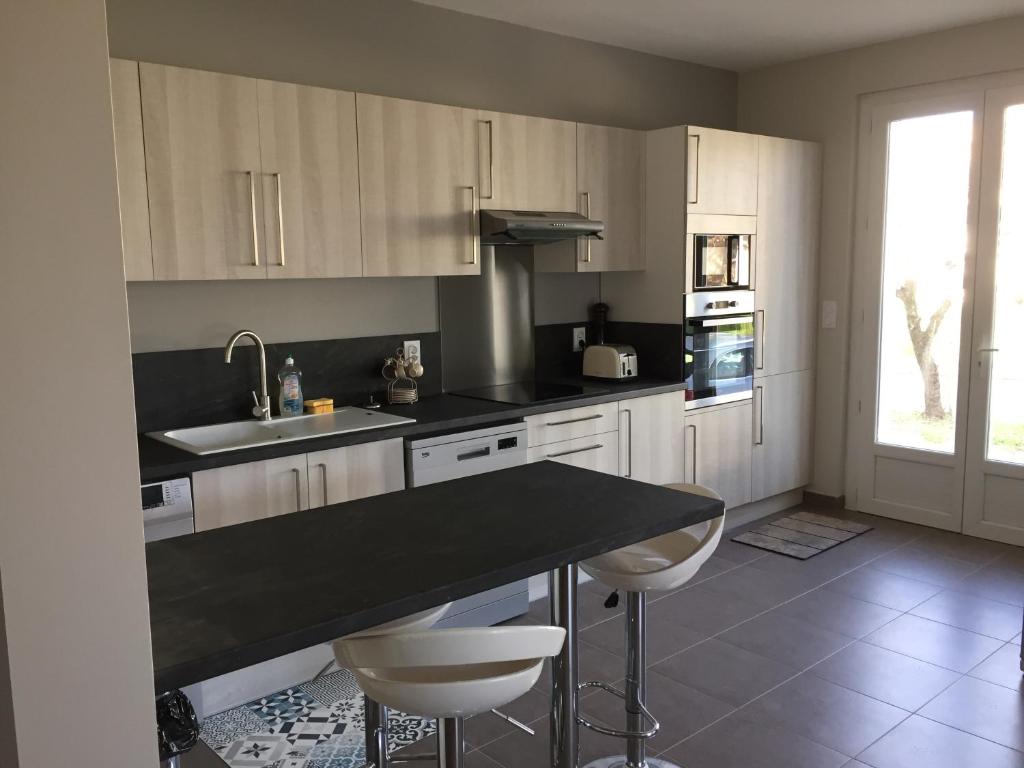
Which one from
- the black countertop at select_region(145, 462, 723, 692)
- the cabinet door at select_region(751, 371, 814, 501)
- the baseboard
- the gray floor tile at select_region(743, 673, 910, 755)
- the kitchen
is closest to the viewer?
the black countertop at select_region(145, 462, 723, 692)

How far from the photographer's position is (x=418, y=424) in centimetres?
351

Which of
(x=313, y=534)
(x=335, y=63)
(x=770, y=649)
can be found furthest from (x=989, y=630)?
(x=335, y=63)

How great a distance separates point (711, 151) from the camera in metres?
4.70

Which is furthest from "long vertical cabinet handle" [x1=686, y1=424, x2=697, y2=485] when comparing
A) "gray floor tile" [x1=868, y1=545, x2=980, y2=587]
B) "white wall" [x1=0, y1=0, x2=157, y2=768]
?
"white wall" [x1=0, y1=0, x2=157, y2=768]

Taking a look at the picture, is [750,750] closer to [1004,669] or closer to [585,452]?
[1004,669]

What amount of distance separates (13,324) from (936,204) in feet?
16.6

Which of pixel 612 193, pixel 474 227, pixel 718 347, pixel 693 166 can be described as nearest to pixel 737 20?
pixel 693 166

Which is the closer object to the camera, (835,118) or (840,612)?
(840,612)

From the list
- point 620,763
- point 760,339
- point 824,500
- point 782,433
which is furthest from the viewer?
point 824,500

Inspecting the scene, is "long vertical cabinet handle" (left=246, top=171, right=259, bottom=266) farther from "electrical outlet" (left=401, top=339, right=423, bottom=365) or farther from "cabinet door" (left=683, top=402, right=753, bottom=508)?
"cabinet door" (left=683, top=402, right=753, bottom=508)

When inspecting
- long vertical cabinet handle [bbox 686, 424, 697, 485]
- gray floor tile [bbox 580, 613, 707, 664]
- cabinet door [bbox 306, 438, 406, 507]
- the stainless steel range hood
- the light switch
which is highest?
the stainless steel range hood

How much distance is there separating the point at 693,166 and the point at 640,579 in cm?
284

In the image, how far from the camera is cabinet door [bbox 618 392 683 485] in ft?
14.5

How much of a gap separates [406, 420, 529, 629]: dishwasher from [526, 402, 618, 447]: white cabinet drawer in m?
0.11
